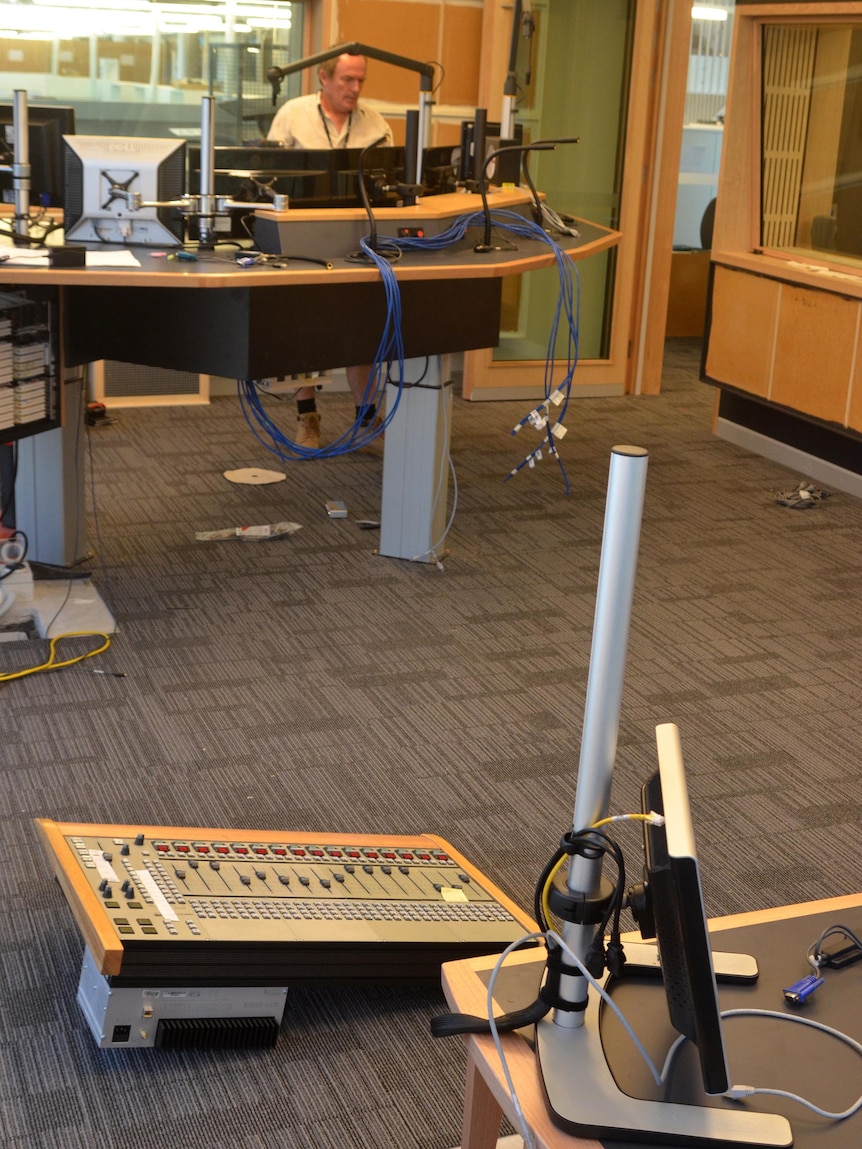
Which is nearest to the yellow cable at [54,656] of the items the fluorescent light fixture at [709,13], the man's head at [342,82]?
the man's head at [342,82]

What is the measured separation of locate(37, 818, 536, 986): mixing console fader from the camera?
190cm

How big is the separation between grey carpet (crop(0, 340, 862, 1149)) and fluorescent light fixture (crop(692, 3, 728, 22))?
4294mm

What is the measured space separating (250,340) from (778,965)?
8.00ft

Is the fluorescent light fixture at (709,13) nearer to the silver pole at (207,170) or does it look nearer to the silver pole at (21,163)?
the silver pole at (207,170)

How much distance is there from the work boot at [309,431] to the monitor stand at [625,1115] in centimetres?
412

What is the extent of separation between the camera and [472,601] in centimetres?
388

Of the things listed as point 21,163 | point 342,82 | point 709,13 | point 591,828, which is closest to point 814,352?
point 342,82

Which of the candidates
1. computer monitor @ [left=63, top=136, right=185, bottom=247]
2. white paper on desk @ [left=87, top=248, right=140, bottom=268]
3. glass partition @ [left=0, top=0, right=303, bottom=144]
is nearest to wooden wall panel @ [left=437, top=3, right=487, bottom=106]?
glass partition @ [left=0, top=0, right=303, bottom=144]

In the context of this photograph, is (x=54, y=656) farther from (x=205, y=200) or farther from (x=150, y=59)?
(x=150, y=59)

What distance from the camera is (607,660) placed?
1.08 m

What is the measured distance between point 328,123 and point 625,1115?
190 inches

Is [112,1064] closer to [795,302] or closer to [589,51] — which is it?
[795,302]

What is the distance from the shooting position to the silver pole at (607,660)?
1041 mm

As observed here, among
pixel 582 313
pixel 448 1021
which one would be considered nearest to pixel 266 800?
pixel 448 1021
